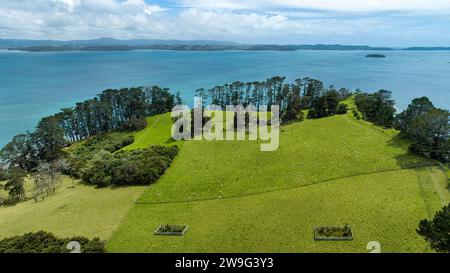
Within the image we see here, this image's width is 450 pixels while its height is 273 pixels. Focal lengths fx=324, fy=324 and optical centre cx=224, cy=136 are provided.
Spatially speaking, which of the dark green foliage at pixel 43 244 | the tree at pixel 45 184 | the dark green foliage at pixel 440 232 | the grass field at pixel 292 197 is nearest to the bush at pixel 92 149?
the tree at pixel 45 184

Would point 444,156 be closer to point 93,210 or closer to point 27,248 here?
point 93,210

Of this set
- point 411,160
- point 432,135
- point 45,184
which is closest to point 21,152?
point 45,184

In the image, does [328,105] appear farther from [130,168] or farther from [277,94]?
[130,168]

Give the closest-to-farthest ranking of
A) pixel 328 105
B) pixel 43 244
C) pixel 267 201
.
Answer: pixel 43 244
pixel 267 201
pixel 328 105

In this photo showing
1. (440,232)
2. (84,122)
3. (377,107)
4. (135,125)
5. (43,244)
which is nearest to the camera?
(440,232)

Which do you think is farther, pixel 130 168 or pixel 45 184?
pixel 45 184

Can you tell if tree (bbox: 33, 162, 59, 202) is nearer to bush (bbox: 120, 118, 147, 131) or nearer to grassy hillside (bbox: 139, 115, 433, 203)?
grassy hillside (bbox: 139, 115, 433, 203)
